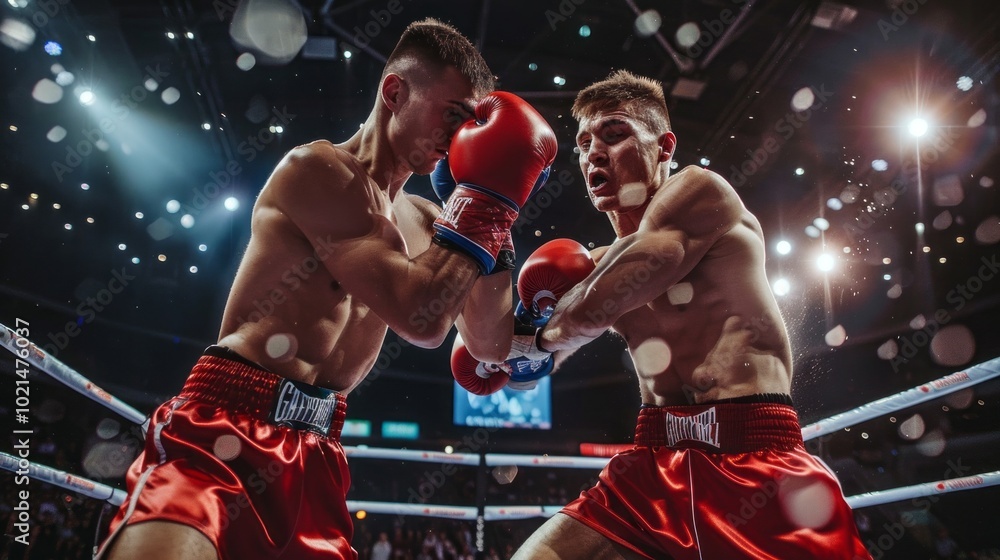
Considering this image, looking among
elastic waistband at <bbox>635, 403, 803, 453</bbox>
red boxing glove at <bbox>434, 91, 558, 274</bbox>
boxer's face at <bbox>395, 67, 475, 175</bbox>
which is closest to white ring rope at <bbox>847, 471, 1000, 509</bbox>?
elastic waistband at <bbox>635, 403, 803, 453</bbox>

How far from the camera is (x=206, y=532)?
1.10 metres

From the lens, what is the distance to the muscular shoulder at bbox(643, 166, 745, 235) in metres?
1.75

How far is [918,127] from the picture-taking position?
488cm

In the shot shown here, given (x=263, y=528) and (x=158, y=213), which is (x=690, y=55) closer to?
(x=263, y=528)

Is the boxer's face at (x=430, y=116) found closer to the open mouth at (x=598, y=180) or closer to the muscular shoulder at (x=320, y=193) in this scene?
the muscular shoulder at (x=320, y=193)

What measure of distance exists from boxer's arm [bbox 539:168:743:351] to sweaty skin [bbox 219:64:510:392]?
1.78 ft

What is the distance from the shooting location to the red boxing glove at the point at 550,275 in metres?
2.12

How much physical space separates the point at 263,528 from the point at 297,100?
21.5ft

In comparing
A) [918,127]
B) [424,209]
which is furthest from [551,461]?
[424,209]

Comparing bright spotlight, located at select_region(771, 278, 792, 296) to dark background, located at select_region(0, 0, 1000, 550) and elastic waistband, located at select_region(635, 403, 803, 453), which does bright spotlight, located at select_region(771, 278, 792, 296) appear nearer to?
dark background, located at select_region(0, 0, 1000, 550)

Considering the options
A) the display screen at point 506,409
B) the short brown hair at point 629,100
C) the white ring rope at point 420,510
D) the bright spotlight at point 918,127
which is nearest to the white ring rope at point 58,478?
the short brown hair at point 629,100

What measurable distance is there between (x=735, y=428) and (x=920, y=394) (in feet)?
5.05

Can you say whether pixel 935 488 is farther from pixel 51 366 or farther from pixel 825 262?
pixel 51 366

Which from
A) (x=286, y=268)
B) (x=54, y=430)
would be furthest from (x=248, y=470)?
(x=54, y=430)
